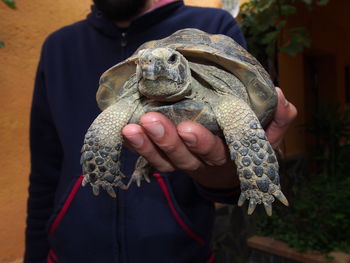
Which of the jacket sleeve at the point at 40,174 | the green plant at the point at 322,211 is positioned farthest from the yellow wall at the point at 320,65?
the jacket sleeve at the point at 40,174

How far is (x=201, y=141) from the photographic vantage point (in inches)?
44.8

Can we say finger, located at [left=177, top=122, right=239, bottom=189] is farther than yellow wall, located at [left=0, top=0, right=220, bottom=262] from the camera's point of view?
No

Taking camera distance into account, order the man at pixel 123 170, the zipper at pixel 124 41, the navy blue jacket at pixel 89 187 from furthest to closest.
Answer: the zipper at pixel 124 41, the navy blue jacket at pixel 89 187, the man at pixel 123 170

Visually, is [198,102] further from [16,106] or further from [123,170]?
[16,106]

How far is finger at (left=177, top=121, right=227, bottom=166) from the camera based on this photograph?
1.12m

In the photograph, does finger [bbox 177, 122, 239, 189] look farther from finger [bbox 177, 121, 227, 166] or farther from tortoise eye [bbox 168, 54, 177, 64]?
tortoise eye [bbox 168, 54, 177, 64]

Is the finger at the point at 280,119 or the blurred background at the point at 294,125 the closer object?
the finger at the point at 280,119

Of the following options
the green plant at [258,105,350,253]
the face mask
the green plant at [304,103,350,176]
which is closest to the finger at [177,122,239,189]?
the face mask

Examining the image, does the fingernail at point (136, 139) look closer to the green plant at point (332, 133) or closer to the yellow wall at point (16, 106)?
the yellow wall at point (16, 106)

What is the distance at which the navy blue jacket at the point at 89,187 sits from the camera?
5.49 feet

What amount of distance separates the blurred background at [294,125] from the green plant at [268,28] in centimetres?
1

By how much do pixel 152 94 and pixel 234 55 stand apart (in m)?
0.40

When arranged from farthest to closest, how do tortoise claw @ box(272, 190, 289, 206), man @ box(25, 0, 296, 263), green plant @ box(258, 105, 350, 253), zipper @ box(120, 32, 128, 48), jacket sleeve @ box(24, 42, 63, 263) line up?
1. green plant @ box(258, 105, 350, 253)
2. jacket sleeve @ box(24, 42, 63, 263)
3. zipper @ box(120, 32, 128, 48)
4. man @ box(25, 0, 296, 263)
5. tortoise claw @ box(272, 190, 289, 206)

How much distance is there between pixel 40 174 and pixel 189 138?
1348mm
